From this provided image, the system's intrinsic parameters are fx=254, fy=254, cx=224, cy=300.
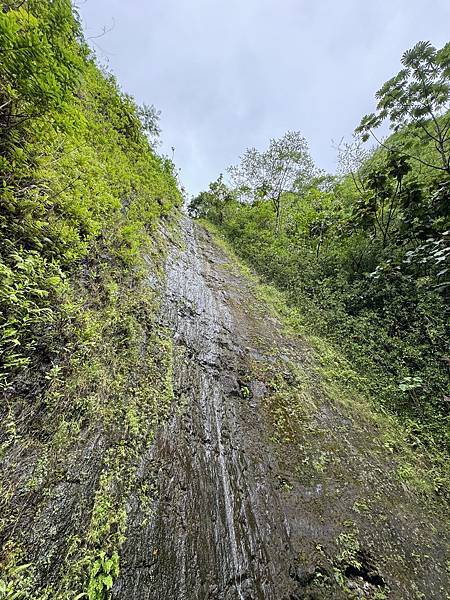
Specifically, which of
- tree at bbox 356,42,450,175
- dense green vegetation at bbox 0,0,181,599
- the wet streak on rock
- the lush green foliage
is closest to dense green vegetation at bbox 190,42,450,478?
tree at bbox 356,42,450,175

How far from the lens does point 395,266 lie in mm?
5520

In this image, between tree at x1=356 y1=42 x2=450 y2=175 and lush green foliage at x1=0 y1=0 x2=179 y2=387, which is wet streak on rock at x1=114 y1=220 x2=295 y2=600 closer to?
lush green foliage at x1=0 y1=0 x2=179 y2=387

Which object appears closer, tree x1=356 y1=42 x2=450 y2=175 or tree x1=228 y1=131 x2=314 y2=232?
tree x1=356 y1=42 x2=450 y2=175

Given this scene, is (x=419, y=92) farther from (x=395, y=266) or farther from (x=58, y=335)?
(x=58, y=335)

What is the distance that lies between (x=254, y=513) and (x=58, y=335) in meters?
2.45

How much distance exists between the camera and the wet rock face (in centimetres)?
192

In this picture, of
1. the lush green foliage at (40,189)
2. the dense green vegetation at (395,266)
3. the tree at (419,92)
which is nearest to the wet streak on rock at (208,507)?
the lush green foliage at (40,189)

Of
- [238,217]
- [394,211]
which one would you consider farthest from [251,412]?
[238,217]

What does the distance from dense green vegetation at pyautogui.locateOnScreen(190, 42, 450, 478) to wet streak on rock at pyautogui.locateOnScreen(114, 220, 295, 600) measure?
276 centimetres

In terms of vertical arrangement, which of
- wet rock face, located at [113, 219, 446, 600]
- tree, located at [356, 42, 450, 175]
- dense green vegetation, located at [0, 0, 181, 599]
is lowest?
wet rock face, located at [113, 219, 446, 600]

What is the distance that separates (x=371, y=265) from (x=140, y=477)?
23.6 feet

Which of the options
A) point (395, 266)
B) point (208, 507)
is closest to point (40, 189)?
point (208, 507)

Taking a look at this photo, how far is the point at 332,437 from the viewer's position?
346 centimetres

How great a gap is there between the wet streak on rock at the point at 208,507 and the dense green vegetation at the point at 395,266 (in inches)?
109
